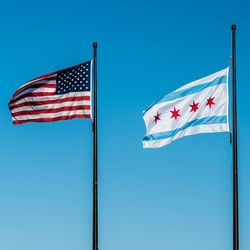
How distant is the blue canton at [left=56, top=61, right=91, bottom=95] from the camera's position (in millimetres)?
31656

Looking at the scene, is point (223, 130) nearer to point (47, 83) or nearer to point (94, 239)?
point (94, 239)

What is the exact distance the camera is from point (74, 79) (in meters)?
32.1

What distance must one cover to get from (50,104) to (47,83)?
3.80 feet

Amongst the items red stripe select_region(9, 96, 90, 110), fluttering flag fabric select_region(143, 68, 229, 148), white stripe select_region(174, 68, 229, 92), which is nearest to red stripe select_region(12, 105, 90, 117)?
red stripe select_region(9, 96, 90, 110)

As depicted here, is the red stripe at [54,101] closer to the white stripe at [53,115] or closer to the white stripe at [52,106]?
the white stripe at [52,106]

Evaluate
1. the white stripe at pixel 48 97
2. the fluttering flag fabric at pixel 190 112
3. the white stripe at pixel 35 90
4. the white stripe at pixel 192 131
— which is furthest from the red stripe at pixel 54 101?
the white stripe at pixel 192 131

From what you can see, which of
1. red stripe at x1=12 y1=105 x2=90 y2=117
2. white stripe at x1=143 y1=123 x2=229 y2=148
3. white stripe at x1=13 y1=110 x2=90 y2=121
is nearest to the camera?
white stripe at x1=143 y1=123 x2=229 y2=148

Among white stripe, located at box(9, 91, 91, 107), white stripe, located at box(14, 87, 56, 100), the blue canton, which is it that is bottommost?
white stripe, located at box(9, 91, 91, 107)

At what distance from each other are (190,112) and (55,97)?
6909mm

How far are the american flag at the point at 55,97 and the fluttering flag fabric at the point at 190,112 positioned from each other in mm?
3241

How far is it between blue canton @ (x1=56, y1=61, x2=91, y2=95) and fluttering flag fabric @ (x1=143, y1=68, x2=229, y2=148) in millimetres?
3305

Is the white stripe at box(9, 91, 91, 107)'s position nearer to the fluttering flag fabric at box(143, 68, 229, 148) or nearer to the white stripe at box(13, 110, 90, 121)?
the white stripe at box(13, 110, 90, 121)

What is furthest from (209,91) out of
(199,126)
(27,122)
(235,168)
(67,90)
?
(27,122)

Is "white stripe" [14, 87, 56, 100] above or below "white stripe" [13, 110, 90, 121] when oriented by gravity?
above
